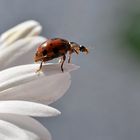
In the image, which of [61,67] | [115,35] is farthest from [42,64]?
[115,35]

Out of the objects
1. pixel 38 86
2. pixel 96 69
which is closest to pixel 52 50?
pixel 38 86

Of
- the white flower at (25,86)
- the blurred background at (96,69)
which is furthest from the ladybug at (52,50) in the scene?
the blurred background at (96,69)

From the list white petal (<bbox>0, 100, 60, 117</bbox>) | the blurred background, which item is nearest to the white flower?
white petal (<bbox>0, 100, 60, 117</bbox>)

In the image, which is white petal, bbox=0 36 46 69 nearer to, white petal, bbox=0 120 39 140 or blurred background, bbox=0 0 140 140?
white petal, bbox=0 120 39 140

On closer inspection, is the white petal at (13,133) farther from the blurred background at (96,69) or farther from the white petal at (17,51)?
the blurred background at (96,69)

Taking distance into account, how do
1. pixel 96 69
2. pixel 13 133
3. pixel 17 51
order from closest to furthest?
pixel 13 133
pixel 17 51
pixel 96 69

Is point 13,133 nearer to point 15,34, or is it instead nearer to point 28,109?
point 28,109
